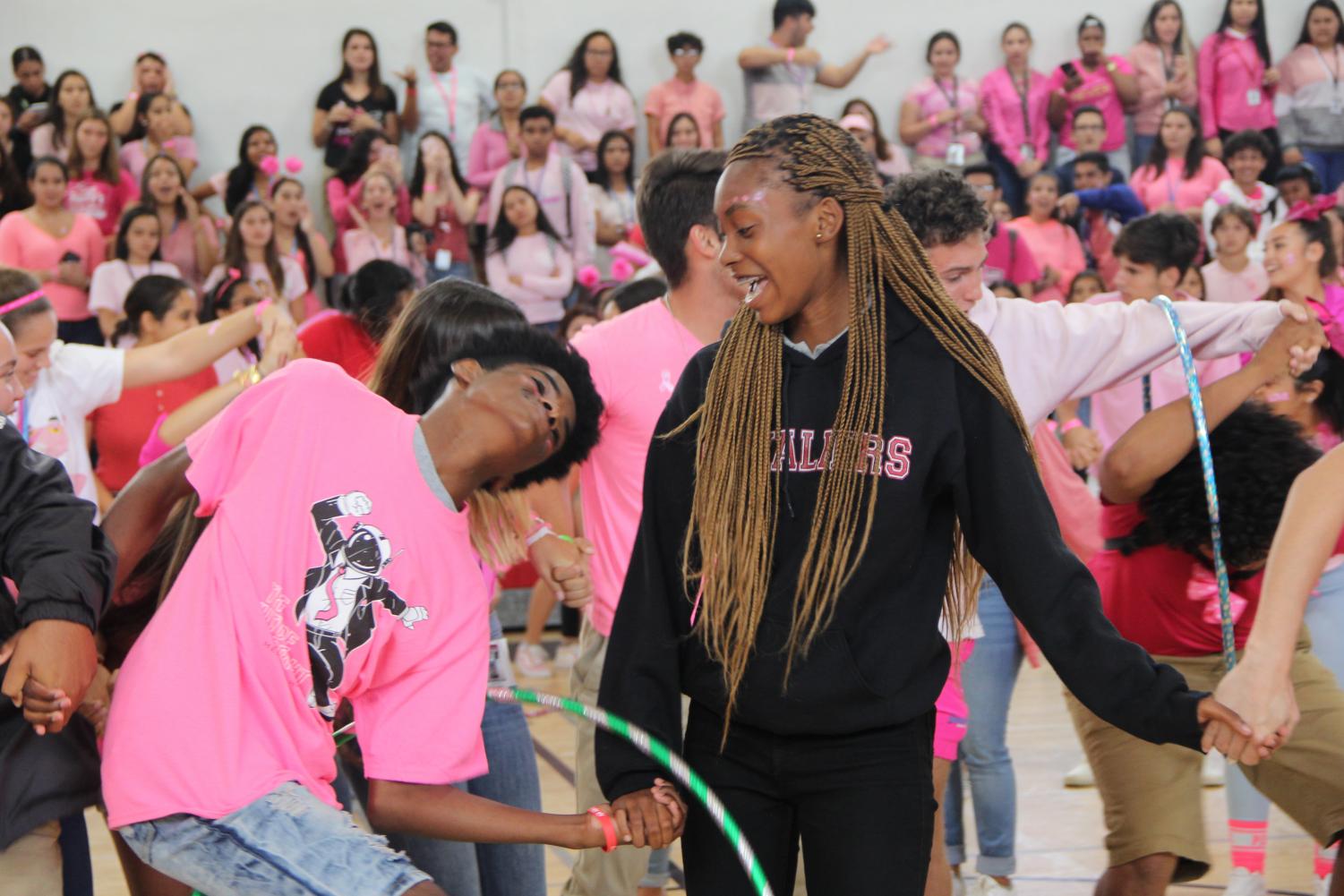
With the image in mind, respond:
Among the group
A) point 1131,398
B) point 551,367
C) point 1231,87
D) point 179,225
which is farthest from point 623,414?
point 1231,87

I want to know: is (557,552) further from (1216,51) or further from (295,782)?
(1216,51)

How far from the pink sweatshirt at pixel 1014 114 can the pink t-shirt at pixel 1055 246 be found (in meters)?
1.56

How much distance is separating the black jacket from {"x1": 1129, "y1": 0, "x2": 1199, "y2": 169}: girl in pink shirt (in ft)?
36.7

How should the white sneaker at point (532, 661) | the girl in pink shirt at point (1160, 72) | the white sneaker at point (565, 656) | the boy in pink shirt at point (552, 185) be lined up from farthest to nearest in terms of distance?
the girl in pink shirt at point (1160, 72) < the boy in pink shirt at point (552, 185) < the white sneaker at point (565, 656) < the white sneaker at point (532, 661)

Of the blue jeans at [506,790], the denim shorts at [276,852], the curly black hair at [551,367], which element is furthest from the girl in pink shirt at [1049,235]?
the denim shorts at [276,852]

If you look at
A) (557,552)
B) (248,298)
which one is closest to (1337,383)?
(557,552)

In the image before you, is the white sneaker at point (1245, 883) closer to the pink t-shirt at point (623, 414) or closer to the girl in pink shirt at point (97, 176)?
the pink t-shirt at point (623, 414)

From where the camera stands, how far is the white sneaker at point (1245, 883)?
4.32m

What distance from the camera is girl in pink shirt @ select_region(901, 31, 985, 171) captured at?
12430 mm

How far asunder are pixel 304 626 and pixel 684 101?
10.3m

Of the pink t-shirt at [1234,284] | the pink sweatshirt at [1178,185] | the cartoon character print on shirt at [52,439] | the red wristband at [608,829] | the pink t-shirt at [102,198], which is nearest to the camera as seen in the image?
the red wristband at [608,829]

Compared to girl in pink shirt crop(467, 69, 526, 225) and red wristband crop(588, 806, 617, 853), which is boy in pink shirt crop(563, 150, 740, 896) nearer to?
red wristband crop(588, 806, 617, 853)

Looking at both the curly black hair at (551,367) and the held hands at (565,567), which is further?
the held hands at (565,567)

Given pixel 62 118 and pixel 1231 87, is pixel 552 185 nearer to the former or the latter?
pixel 62 118
